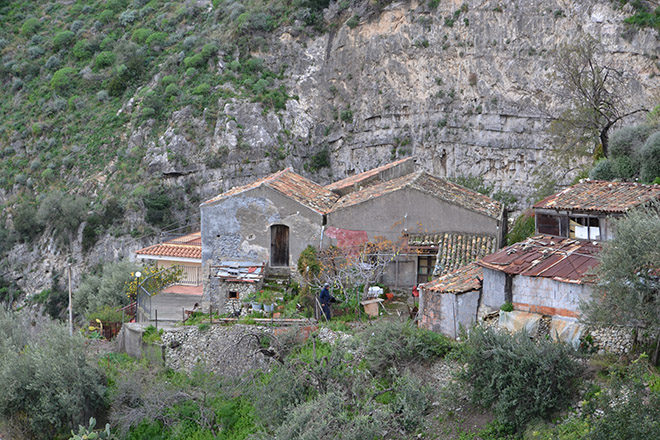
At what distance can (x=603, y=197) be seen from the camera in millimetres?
19703

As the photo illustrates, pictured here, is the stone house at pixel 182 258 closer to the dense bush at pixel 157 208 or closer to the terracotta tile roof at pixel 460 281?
the terracotta tile roof at pixel 460 281

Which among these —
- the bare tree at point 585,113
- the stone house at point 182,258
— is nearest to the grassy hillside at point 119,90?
the stone house at point 182,258

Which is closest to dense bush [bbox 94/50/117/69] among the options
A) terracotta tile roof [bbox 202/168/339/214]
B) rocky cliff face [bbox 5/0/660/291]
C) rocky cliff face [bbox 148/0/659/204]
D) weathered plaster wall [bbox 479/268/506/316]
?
rocky cliff face [bbox 5/0/660/291]

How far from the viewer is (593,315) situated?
1443cm

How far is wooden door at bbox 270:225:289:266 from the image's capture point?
78.2ft

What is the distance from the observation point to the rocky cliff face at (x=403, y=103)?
4606 cm

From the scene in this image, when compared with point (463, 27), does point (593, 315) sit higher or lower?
lower

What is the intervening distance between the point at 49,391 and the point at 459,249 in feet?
39.0

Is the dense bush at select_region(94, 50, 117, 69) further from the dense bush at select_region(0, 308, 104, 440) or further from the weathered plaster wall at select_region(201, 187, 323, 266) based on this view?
the dense bush at select_region(0, 308, 104, 440)

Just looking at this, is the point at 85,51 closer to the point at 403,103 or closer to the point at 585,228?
the point at 403,103

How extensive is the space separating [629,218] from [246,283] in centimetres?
1178

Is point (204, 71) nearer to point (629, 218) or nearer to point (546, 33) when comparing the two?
point (546, 33)

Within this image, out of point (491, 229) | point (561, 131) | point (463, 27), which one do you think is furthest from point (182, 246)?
point (463, 27)

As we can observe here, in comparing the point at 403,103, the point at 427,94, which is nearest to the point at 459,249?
the point at 427,94
